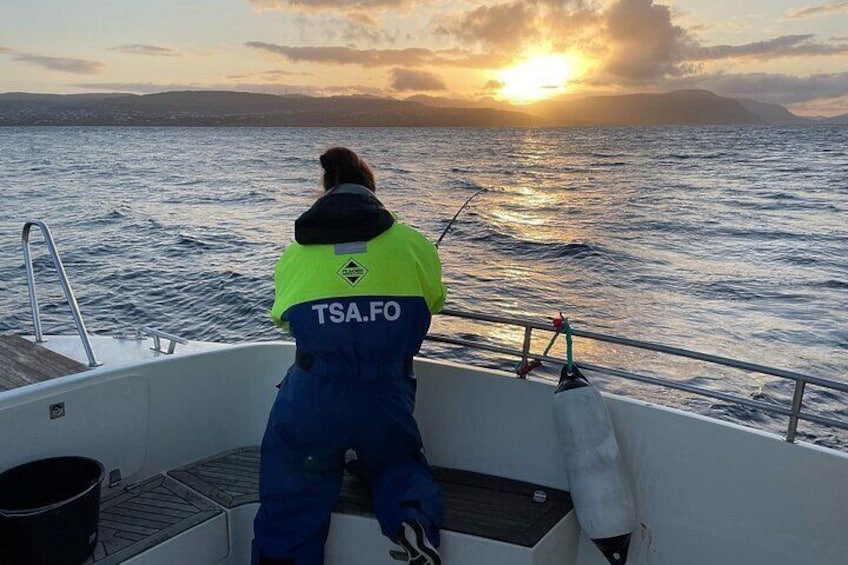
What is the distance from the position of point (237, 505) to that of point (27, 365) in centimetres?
170

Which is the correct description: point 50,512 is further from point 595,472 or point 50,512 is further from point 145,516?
point 595,472

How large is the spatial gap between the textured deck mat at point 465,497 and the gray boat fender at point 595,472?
0.17 metres

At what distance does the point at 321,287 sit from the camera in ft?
8.72

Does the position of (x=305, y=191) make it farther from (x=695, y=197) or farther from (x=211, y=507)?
(x=211, y=507)

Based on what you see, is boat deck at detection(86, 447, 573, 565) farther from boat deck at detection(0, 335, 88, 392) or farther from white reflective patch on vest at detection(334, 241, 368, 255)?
white reflective patch on vest at detection(334, 241, 368, 255)

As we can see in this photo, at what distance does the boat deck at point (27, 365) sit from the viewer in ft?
12.2

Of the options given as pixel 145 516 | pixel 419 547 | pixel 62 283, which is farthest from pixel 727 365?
pixel 62 283

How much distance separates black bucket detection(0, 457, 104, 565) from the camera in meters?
2.54

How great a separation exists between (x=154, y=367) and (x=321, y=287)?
120 cm

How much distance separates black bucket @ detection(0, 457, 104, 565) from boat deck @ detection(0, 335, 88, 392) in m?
0.94

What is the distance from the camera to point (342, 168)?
301 cm

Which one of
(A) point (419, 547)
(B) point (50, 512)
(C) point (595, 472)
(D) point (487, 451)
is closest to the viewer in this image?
(B) point (50, 512)

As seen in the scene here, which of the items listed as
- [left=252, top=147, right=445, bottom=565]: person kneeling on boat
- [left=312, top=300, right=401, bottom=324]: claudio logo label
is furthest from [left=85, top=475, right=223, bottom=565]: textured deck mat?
[left=312, top=300, right=401, bottom=324]: claudio logo label

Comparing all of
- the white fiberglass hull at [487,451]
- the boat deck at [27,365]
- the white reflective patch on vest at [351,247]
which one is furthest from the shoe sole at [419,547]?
the boat deck at [27,365]
